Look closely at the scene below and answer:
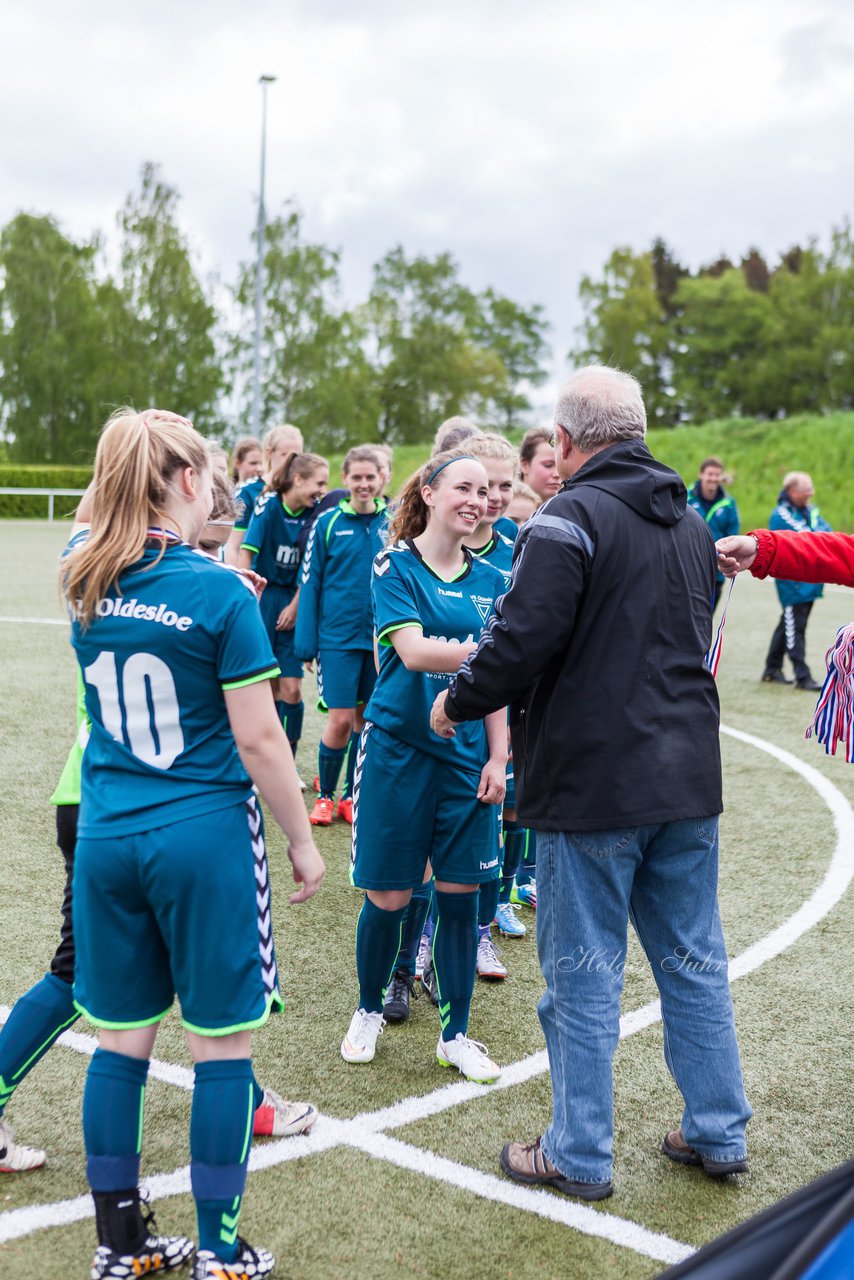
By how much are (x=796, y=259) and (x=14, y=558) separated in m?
67.2

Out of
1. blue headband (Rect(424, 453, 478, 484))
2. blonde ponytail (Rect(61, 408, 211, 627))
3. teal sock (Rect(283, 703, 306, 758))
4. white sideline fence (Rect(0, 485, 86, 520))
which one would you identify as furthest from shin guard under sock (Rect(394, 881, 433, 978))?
white sideline fence (Rect(0, 485, 86, 520))

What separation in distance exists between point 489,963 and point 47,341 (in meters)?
49.5

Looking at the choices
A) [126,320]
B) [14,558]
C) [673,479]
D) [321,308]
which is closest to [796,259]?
[321,308]

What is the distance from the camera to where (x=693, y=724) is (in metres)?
3.34

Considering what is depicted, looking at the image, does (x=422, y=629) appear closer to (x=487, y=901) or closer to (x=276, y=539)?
(x=487, y=901)

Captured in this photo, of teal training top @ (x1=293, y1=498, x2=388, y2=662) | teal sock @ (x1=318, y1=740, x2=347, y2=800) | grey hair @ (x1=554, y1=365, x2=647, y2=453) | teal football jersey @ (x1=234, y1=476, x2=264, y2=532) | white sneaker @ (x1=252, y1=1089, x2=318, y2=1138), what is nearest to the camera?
grey hair @ (x1=554, y1=365, x2=647, y2=453)

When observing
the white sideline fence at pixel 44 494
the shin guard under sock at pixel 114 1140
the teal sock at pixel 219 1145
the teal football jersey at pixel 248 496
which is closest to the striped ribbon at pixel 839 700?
the teal sock at pixel 219 1145

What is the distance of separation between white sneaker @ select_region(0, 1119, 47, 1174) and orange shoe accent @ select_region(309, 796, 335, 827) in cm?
377

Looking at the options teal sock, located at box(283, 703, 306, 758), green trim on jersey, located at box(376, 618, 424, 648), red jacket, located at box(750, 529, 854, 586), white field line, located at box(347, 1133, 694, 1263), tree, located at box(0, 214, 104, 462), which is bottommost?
white field line, located at box(347, 1133, 694, 1263)

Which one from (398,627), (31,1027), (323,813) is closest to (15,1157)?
(31,1027)

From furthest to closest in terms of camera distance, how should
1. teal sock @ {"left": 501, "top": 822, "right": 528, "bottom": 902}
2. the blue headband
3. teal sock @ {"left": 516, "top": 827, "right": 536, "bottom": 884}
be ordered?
teal sock @ {"left": 516, "top": 827, "right": 536, "bottom": 884}, teal sock @ {"left": 501, "top": 822, "right": 528, "bottom": 902}, the blue headband

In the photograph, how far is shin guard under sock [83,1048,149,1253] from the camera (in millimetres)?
2762

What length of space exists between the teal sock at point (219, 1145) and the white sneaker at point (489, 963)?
2293 mm

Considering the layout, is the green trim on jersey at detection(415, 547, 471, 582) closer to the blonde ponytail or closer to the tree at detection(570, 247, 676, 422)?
the blonde ponytail
